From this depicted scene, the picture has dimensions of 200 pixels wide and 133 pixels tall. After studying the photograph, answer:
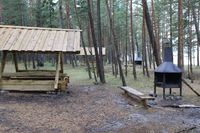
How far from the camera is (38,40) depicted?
15.8 metres

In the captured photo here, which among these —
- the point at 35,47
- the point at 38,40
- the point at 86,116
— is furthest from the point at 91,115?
the point at 38,40

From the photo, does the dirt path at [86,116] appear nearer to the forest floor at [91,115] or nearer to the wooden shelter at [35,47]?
the forest floor at [91,115]

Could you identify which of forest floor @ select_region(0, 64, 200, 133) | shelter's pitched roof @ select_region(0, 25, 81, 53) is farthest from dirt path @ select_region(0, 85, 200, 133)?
shelter's pitched roof @ select_region(0, 25, 81, 53)

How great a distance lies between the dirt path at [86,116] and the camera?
8.70 metres

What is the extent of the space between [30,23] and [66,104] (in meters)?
32.6

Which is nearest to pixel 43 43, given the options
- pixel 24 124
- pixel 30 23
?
pixel 24 124

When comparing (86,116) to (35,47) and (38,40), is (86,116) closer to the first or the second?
(35,47)

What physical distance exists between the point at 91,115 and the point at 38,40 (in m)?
6.51

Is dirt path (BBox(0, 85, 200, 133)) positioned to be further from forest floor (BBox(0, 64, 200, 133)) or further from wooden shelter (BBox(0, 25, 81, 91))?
wooden shelter (BBox(0, 25, 81, 91))

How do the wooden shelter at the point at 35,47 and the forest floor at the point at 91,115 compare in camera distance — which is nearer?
the forest floor at the point at 91,115

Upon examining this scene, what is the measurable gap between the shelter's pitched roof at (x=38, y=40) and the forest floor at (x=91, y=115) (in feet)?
6.68

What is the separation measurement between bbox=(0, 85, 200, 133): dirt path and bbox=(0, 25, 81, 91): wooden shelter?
98 centimetres

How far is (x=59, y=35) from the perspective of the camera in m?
16.7

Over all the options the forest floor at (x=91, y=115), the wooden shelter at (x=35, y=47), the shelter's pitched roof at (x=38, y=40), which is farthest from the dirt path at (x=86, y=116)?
the shelter's pitched roof at (x=38, y=40)
